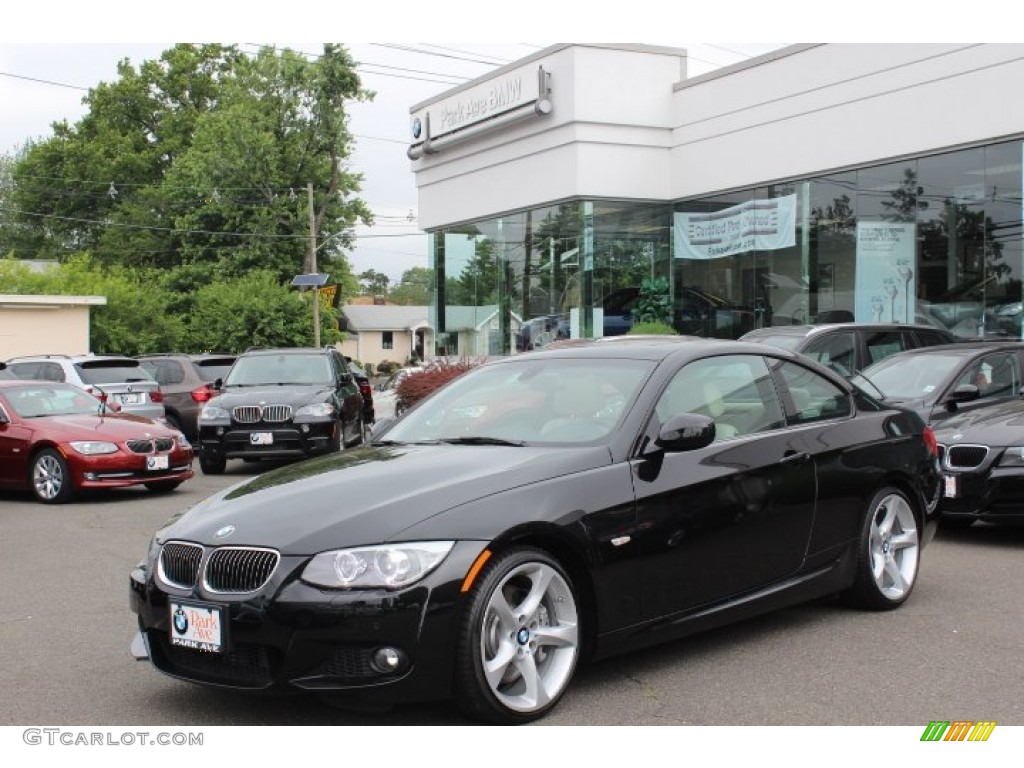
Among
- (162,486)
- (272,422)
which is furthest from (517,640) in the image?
(272,422)

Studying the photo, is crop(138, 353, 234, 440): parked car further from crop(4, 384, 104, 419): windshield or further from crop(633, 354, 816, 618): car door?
crop(633, 354, 816, 618): car door

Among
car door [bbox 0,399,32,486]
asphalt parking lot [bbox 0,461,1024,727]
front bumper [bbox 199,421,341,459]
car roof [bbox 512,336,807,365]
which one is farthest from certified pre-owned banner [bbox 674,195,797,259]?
car roof [bbox 512,336,807,365]

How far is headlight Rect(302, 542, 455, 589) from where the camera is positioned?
4.31 meters

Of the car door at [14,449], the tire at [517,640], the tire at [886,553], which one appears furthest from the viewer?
the car door at [14,449]

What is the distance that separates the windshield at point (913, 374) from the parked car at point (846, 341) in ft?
5.51

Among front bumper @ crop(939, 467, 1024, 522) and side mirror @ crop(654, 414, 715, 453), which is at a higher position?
side mirror @ crop(654, 414, 715, 453)

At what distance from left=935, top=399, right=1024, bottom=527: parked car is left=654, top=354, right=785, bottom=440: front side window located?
3.14 metres

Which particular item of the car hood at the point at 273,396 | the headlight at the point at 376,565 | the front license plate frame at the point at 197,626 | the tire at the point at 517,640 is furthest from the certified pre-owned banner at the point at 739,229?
the front license plate frame at the point at 197,626

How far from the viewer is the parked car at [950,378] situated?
1042 centimetres

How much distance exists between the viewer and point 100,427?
13172mm

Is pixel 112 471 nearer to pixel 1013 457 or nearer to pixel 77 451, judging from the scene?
pixel 77 451

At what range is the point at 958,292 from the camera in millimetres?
19125

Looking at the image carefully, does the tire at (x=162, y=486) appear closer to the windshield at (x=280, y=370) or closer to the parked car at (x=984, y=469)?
the windshield at (x=280, y=370)

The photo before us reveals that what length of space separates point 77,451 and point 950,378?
906cm
